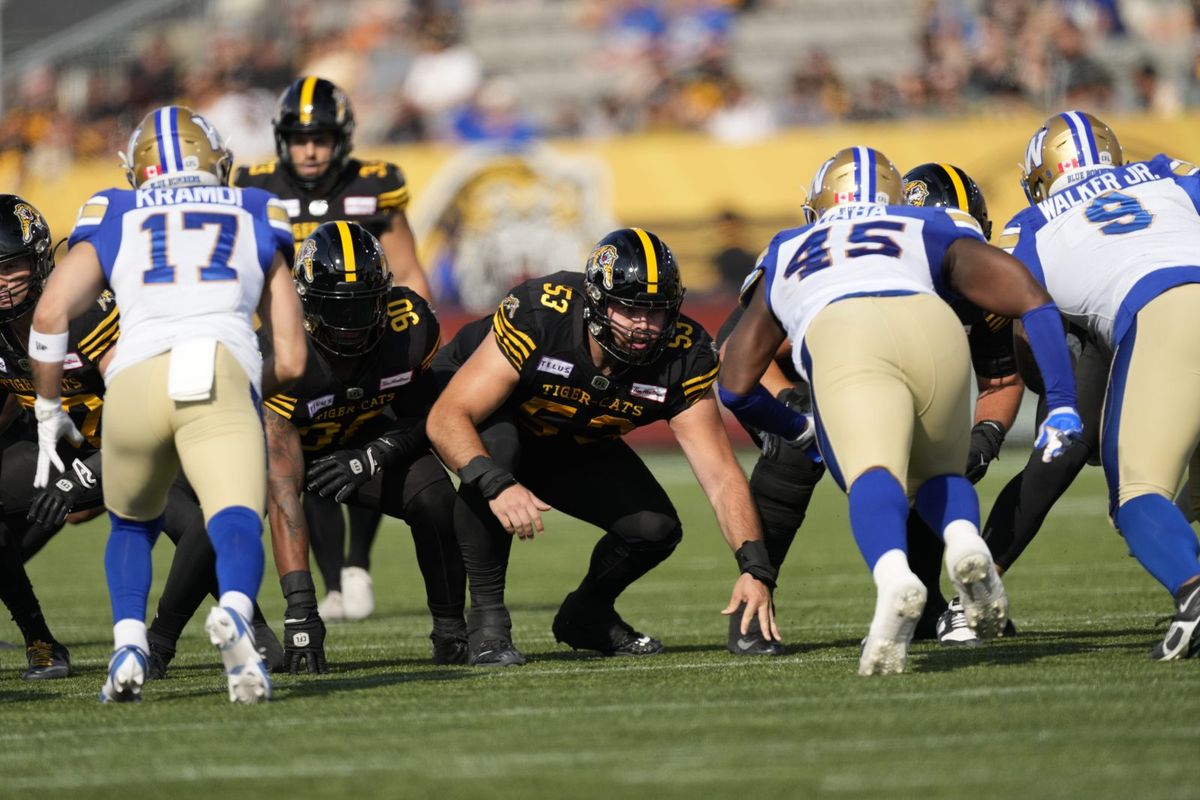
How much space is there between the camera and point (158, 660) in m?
5.46

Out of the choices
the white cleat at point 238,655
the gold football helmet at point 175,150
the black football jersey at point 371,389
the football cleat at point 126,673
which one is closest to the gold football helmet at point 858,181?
the black football jersey at point 371,389

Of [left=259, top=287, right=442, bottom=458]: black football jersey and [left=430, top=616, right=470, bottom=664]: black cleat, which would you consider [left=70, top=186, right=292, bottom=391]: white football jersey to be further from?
[left=430, top=616, right=470, bottom=664]: black cleat

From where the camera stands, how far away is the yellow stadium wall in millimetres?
16656

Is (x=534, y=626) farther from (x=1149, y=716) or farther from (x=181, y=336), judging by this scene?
(x=1149, y=716)

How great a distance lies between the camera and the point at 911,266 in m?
4.78

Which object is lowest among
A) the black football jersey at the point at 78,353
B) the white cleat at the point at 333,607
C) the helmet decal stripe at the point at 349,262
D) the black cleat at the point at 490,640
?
the white cleat at the point at 333,607

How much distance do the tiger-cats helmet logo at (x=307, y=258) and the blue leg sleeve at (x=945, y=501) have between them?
2.10 metres

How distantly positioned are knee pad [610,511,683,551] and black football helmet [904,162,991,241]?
158 cm

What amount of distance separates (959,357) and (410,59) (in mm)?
16165

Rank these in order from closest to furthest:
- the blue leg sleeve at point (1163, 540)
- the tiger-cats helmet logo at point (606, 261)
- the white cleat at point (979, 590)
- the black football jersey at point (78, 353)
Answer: the white cleat at point (979, 590) → the blue leg sleeve at point (1163, 540) → the tiger-cats helmet logo at point (606, 261) → the black football jersey at point (78, 353)

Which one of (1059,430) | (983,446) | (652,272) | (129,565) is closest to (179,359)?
(129,565)

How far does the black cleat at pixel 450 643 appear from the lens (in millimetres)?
5734

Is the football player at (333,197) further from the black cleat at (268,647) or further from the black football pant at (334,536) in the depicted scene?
the black cleat at (268,647)

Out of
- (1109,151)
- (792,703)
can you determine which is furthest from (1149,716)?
(1109,151)
